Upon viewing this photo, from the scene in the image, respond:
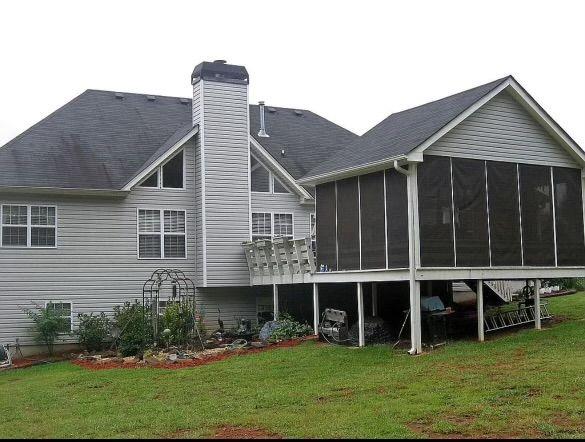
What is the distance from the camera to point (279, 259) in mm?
23797

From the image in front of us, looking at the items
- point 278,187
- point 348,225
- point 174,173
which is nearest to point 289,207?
point 278,187

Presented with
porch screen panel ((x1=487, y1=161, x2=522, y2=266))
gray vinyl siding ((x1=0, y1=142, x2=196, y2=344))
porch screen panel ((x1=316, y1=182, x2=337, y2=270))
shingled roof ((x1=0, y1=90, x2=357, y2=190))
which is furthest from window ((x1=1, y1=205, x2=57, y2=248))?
porch screen panel ((x1=487, y1=161, x2=522, y2=266))

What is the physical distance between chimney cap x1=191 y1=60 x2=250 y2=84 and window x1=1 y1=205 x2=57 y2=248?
241 inches

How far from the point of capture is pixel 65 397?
51.3ft

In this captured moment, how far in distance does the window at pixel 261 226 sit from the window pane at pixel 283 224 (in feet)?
0.76

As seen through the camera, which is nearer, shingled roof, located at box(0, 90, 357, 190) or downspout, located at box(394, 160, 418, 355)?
downspout, located at box(394, 160, 418, 355)

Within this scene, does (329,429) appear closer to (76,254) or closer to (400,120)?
(400,120)

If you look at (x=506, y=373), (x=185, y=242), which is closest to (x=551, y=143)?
(x=506, y=373)

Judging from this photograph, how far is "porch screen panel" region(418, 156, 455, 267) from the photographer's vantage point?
19.0 metres

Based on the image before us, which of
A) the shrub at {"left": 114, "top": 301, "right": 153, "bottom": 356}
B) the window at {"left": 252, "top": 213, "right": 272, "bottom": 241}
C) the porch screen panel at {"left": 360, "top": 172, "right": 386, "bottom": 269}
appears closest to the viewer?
the porch screen panel at {"left": 360, "top": 172, "right": 386, "bottom": 269}

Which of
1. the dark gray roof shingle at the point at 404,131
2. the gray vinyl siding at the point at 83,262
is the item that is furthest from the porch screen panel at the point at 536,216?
the gray vinyl siding at the point at 83,262

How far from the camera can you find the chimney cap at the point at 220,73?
25781mm

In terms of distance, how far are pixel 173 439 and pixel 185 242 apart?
50.1ft

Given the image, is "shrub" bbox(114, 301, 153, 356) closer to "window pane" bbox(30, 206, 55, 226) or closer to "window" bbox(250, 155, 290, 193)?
"window pane" bbox(30, 206, 55, 226)
